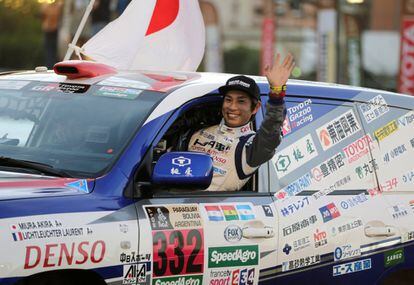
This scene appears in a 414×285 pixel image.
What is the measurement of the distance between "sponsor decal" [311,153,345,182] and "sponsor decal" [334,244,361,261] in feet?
1.29

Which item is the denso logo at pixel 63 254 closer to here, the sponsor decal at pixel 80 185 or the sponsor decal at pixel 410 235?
the sponsor decal at pixel 80 185

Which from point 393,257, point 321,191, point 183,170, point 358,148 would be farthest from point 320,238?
point 183,170

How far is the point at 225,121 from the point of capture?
5.89m

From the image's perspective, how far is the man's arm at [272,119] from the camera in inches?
218

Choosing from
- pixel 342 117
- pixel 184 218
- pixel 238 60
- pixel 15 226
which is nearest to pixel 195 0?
pixel 342 117

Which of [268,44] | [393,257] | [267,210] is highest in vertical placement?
[267,210]

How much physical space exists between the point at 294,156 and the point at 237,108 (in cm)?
43

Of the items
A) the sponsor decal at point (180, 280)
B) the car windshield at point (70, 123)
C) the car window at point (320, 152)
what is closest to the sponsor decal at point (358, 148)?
the car window at point (320, 152)

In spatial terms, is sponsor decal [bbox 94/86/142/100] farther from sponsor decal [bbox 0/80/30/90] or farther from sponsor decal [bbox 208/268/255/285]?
sponsor decal [bbox 208/268/255/285]

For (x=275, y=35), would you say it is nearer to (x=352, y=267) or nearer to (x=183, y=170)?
(x=352, y=267)

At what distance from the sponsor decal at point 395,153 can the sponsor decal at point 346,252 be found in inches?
25.5

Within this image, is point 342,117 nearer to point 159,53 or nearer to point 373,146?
point 373,146

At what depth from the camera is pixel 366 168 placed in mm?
6195

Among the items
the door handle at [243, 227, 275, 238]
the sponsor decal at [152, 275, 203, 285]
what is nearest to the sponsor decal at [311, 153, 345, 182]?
the door handle at [243, 227, 275, 238]
